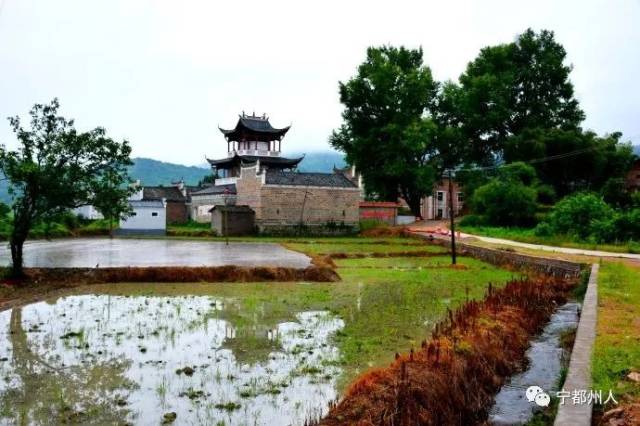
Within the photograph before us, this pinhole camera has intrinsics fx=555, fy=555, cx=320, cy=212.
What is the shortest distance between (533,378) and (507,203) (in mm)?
28061

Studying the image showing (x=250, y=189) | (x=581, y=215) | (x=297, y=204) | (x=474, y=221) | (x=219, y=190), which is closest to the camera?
(x=581, y=215)

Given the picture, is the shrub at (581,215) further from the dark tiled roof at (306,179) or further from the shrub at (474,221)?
the dark tiled roof at (306,179)

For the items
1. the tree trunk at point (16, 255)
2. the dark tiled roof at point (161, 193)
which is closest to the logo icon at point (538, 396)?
the tree trunk at point (16, 255)

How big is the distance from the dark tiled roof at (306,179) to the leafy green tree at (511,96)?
12.6m

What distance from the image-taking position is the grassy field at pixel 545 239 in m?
19.8

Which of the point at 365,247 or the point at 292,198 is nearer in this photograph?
the point at 365,247

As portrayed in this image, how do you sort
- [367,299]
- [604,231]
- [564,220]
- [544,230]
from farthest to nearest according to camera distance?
[544,230], [564,220], [604,231], [367,299]

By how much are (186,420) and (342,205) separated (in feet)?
104

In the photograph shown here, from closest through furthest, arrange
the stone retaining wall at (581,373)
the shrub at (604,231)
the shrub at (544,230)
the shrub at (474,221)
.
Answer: the stone retaining wall at (581,373), the shrub at (604,231), the shrub at (544,230), the shrub at (474,221)

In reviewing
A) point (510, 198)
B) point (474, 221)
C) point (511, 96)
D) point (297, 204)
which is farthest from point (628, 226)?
point (511, 96)

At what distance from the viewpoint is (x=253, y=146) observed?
149ft

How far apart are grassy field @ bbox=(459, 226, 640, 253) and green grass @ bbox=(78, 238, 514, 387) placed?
478 centimetres

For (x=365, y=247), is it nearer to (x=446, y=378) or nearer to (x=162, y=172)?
(x=446, y=378)

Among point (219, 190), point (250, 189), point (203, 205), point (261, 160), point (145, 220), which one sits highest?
point (261, 160)
